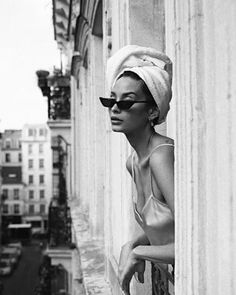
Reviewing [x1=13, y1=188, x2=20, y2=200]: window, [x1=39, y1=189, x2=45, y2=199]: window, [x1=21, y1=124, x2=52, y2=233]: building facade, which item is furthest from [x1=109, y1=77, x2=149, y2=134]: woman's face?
[x1=39, y1=189, x2=45, y2=199]: window

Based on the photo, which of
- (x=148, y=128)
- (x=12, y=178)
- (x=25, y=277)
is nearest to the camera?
(x=148, y=128)

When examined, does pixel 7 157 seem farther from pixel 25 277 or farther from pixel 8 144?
pixel 25 277

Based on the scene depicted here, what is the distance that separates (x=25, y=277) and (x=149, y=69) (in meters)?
42.1

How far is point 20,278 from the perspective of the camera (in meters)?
42.4

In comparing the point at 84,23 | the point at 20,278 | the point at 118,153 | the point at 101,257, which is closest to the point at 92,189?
the point at 101,257

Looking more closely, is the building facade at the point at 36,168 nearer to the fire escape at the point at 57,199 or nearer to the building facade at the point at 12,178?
the building facade at the point at 12,178

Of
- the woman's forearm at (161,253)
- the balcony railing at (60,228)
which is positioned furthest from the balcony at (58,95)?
the woman's forearm at (161,253)

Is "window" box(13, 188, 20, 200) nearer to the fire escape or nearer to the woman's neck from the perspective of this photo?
the fire escape

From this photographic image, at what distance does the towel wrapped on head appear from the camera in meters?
2.37

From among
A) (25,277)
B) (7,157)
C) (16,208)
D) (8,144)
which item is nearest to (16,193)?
(16,208)

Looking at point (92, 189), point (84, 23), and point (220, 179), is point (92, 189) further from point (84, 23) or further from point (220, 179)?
point (220, 179)

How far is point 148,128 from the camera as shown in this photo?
8.08 feet

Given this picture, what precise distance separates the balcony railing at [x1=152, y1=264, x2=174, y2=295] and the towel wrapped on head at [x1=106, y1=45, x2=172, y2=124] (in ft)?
2.53

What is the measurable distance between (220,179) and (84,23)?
20.2 ft
